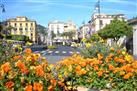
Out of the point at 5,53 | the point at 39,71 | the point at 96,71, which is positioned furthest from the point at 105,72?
the point at 39,71

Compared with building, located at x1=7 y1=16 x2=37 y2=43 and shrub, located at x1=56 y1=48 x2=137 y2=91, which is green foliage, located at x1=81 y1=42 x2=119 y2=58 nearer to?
shrub, located at x1=56 y1=48 x2=137 y2=91

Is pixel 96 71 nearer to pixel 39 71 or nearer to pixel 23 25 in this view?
pixel 39 71

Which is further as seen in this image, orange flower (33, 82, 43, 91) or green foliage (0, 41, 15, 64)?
green foliage (0, 41, 15, 64)

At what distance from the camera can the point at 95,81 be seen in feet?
34.6

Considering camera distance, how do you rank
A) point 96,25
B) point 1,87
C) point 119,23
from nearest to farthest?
point 1,87
point 119,23
point 96,25

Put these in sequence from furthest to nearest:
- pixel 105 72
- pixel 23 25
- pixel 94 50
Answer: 1. pixel 23 25
2. pixel 94 50
3. pixel 105 72

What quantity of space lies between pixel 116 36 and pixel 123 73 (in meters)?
55.8

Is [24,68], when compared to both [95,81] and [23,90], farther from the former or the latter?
[95,81]

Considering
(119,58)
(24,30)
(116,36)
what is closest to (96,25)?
(116,36)

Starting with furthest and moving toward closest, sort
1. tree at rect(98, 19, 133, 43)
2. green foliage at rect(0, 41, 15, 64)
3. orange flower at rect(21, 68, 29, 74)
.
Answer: tree at rect(98, 19, 133, 43)
green foliage at rect(0, 41, 15, 64)
orange flower at rect(21, 68, 29, 74)

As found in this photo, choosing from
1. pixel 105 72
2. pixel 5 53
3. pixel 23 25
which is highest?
pixel 5 53

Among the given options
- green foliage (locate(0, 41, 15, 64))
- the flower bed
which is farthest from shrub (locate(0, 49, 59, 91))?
green foliage (locate(0, 41, 15, 64))

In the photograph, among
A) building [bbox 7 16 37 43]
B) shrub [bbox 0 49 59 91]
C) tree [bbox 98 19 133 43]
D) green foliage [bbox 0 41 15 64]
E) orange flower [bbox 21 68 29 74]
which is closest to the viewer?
shrub [bbox 0 49 59 91]

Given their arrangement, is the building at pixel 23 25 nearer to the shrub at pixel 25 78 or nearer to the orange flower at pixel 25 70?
the shrub at pixel 25 78
